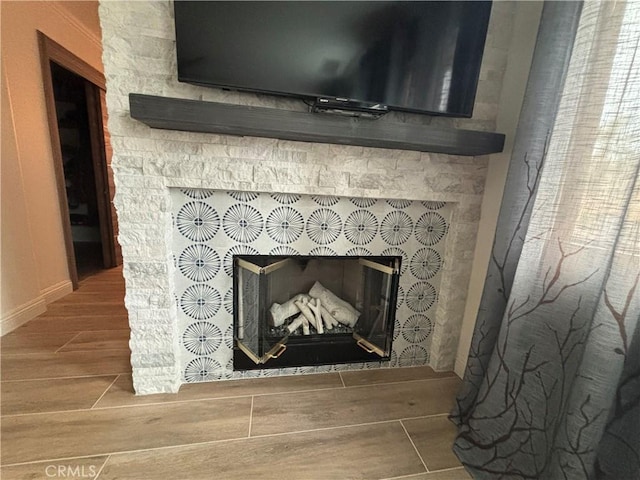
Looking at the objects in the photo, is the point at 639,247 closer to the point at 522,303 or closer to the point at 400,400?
the point at 522,303

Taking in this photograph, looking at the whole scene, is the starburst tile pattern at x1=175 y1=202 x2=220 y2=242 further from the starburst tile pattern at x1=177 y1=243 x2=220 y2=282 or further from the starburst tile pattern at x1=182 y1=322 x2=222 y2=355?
the starburst tile pattern at x1=182 y1=322 x2=222 y2=355

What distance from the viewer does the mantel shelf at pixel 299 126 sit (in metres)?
0.91

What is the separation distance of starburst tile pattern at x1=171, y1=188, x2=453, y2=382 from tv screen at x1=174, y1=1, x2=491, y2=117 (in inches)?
18.1

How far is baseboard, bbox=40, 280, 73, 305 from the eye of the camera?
6.88 ft

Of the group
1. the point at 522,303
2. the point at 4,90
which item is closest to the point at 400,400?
the point at 522,303

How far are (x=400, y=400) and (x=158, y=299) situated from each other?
123 centimetres

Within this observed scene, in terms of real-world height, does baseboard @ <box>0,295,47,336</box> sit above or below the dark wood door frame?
below

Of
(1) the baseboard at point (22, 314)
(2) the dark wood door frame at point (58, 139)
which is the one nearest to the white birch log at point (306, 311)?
(1) the baseboard at point (22, 314)

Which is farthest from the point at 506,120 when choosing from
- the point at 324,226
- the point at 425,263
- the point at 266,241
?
the point at 266,241

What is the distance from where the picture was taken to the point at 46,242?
Answer: 212 centimetres

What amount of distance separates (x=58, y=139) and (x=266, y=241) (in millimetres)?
2246

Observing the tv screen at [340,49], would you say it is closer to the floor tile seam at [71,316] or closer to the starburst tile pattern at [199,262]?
the starburst tile pattern at [199,262]

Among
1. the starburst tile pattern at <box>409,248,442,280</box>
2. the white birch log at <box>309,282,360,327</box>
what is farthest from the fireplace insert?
the starburst tile pattern at <box>409,248,442,280</box>

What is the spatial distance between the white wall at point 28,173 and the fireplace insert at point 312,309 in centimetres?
165
